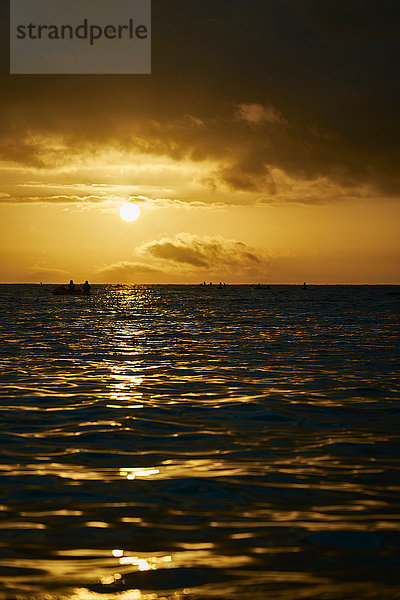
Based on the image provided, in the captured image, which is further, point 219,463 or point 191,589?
point 219,463

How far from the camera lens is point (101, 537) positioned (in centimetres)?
712

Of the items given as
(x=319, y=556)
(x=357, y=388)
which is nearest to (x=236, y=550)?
(x=319, y=556)

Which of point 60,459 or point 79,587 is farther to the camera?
point 60,459

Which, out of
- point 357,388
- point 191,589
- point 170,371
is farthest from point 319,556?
point 170,371

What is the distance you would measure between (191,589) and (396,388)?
1322 centimetres

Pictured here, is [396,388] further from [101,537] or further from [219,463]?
[101,537]

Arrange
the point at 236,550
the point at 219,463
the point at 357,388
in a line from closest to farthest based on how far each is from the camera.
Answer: the point at 236,550 → the point at 219,463 → the point at 357,388

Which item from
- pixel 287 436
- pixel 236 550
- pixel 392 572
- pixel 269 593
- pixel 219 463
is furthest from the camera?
pixel 287 436

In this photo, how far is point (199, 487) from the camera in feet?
29.3

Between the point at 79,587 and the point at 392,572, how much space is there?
2903 millimetres

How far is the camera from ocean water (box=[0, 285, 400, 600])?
20.3 feet

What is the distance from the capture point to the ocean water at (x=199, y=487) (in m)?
6.19

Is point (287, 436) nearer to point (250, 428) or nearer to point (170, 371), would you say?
point (250, 428)

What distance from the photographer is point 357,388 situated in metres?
18.0
